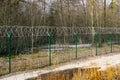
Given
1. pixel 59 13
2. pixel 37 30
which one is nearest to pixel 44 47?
pixel 37 30

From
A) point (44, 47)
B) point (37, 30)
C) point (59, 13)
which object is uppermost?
point (59, 13)

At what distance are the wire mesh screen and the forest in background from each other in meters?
1.08

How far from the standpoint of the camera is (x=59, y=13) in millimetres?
22672

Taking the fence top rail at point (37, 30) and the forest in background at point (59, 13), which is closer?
the fence top rail at point (37, 30)

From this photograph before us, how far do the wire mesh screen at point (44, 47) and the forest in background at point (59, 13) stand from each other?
108 centimetres

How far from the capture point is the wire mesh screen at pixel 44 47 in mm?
13008

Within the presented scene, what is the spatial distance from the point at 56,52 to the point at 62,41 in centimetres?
383

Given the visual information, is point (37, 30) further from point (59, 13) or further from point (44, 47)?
point (59, 13)

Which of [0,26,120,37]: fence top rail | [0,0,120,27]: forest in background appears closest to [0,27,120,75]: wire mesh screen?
[0,26,120,37]: fence top rail

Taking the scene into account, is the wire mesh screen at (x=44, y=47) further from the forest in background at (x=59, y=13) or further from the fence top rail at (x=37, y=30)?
the forest in background at (x=59, y=13)

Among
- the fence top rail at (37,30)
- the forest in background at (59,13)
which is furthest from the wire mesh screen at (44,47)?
the forest in background at (59,13)

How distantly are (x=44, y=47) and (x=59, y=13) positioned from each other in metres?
5.74

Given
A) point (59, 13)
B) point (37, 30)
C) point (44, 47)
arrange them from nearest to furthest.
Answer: point (44, 47)
point (37, 30)
point (59, 13)

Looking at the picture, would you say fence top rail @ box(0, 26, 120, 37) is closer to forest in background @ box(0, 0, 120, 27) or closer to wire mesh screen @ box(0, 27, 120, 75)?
wire mesh screen @ box(0, 27, 120, 75)
